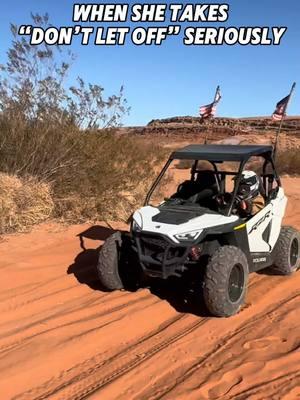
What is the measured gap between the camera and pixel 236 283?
572 cm

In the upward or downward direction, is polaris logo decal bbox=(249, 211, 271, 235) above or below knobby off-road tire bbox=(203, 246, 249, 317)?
above

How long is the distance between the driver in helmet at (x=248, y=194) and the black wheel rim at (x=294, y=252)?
0.78 metres

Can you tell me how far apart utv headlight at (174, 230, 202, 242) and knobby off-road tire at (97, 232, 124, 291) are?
0.94 metres

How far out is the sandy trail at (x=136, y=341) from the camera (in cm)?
407

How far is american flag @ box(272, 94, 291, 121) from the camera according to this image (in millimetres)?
18191

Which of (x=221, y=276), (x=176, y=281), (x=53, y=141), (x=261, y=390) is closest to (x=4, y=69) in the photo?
(x=53, y=141)

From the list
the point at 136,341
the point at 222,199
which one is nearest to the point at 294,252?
the point at 222,199

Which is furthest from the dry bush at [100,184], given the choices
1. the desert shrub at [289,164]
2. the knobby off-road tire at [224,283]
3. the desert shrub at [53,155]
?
the desert shrub at [289,164]

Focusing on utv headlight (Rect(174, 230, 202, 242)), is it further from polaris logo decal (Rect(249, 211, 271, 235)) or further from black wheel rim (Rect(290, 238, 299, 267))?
black wheel rim (Rect(290, 238, 299, 267))

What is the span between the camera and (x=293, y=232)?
7270 millimetres

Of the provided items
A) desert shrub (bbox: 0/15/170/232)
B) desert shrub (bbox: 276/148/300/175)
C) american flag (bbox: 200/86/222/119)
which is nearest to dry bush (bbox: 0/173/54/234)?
desert shrub (bbox: 0/15/170/232)

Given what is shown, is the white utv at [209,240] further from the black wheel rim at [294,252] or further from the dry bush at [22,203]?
the dry bush at [22,203]

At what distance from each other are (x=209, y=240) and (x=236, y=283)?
1.82ft

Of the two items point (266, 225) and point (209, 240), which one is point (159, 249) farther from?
point (266, 225)
